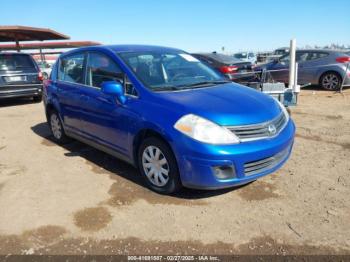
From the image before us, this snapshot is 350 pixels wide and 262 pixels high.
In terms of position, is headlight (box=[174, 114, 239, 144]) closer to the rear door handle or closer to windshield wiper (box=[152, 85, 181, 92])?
windshield wiper (box=[152, 85, 181, 92])

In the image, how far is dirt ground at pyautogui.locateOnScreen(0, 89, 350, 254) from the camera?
3.08 metres

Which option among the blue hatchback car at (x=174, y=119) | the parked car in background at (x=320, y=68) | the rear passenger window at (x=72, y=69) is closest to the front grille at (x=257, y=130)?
the blue hatchback car at (x=174, y=119)

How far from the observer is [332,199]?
3.77 meters

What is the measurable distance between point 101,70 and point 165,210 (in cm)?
217

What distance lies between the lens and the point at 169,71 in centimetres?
457

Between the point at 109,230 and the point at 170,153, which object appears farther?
the point at 170,153

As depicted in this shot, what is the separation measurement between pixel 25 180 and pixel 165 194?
2.03m

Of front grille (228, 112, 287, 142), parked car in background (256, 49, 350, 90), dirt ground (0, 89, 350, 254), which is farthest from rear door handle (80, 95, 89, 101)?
parked car in background (256, 49, 350, 90)

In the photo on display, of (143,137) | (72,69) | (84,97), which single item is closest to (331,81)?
(72,69)

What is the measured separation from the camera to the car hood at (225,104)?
3.55 m

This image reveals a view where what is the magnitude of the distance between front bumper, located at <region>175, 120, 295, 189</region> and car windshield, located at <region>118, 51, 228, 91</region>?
1001 millimetres

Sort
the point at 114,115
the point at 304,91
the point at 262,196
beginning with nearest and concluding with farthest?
the point at 262,196 → the point at 114,115 → the point at 304,91

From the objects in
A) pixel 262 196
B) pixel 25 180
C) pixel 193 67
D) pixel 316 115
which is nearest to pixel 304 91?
pixel 316 115

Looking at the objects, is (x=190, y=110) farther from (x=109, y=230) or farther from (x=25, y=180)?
(x=25, y=180)
